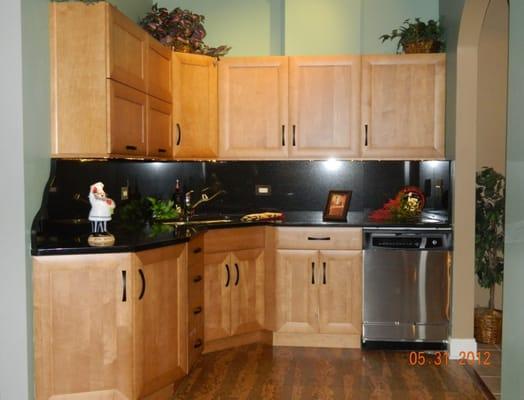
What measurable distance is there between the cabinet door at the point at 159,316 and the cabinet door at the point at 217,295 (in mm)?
680

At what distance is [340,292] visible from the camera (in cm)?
491

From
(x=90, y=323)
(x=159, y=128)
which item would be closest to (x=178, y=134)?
(x=159, y=128)

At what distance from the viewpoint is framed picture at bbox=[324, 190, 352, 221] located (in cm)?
510

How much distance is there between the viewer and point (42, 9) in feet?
11.3

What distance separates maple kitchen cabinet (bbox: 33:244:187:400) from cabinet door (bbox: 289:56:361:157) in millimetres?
2067

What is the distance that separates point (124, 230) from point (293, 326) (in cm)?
154

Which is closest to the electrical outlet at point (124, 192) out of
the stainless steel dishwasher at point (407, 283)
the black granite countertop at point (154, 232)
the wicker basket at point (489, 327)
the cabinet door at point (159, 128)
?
the black granite countertop at point (154, 232)

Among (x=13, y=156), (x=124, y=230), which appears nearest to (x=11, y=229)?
(x=13, y=156)

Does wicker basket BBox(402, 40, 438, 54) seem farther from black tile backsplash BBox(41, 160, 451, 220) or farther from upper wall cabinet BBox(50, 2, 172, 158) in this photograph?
upper wall cabinet BBox(50, 2, 172, 158)

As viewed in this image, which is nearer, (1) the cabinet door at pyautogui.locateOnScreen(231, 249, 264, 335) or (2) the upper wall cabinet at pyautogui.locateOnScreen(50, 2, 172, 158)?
(2) the upper wall cabinet at pyautogui.locateOnScreen(50, 2, 172, 158)

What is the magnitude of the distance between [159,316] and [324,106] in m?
2.27

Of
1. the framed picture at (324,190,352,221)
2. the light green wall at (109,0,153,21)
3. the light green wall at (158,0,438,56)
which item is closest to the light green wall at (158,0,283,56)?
the light green wall at (158,0,438,56)

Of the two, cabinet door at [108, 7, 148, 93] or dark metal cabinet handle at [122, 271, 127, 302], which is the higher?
cabinet door at [108, 7, 148, 93]

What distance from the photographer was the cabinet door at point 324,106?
5.14m
